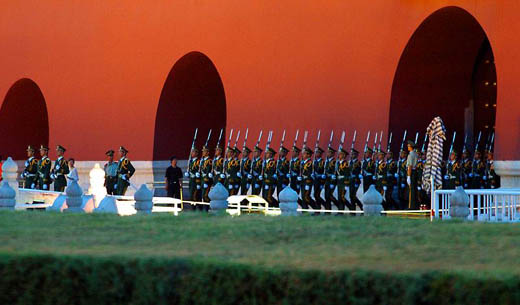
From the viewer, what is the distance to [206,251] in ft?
18.3

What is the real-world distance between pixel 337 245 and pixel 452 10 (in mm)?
10717

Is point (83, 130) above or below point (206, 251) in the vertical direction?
above

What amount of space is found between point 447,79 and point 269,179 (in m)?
3.57

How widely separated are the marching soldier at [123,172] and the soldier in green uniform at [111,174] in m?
0.26

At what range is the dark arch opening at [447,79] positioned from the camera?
54.1 feet

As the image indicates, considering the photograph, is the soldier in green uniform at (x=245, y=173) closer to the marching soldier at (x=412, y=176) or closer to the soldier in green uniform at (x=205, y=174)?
the soldier in green uniform at (x=205, y=174)

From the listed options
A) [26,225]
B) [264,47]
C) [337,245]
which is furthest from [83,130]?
[337,245]

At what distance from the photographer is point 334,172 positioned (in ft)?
57.6

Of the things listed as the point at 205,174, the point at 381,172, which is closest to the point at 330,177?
the point at 381,172

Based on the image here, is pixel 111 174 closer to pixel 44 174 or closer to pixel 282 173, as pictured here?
pixel 44 174

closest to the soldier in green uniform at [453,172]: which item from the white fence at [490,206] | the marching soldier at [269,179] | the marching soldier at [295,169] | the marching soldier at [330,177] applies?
the marching soldier at [330,177]

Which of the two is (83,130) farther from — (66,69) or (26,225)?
(26,225)

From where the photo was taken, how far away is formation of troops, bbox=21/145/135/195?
20.0 meters

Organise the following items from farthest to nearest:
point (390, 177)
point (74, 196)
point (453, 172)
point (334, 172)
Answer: point (334, 172), point (390, 177), point (453, 172), point (74, 196)
